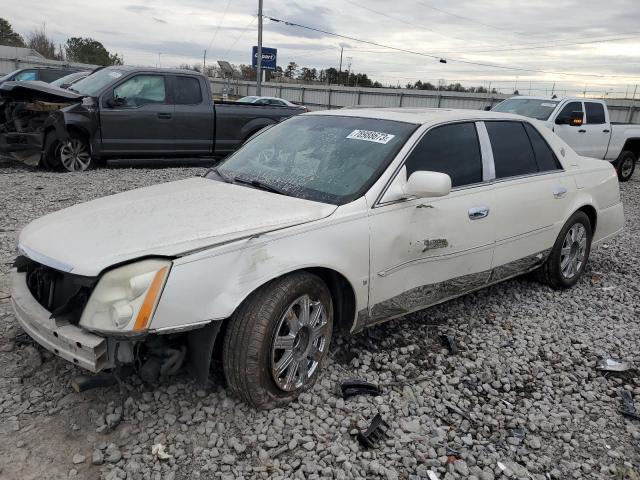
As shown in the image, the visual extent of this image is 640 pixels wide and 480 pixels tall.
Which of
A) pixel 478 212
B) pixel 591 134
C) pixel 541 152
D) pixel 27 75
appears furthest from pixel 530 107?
pixel 27 75

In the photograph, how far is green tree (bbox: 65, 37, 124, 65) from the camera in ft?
193

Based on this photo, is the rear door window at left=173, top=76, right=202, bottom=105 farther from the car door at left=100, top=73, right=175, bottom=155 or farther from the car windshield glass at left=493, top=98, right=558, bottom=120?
the car windshield glass at left=493, top=98, right=558, bottom=120

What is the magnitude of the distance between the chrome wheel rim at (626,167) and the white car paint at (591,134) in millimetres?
577

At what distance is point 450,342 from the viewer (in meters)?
3.81

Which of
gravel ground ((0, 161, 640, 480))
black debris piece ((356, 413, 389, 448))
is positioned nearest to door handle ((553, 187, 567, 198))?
gravel ground ((0, 161, 640, 480))

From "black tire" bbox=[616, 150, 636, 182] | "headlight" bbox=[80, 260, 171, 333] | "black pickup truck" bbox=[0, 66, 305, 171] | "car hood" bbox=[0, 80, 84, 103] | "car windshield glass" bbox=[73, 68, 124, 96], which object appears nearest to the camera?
"headlight" bbox=[80, 260, 171, 333]

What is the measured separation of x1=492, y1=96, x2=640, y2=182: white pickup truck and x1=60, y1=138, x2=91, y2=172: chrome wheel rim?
320 inches

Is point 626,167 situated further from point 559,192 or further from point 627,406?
point 627,406

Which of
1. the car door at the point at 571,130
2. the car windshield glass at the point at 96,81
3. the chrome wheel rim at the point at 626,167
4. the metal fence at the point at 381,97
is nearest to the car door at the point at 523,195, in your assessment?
the car windshield glass at the point at 96,81

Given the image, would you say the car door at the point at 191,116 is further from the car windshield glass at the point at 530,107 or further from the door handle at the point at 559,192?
the door handle at the point at 559,192

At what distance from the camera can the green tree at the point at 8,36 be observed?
196 feet

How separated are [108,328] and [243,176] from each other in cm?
159

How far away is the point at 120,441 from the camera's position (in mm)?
2645

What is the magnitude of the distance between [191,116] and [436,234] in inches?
289
